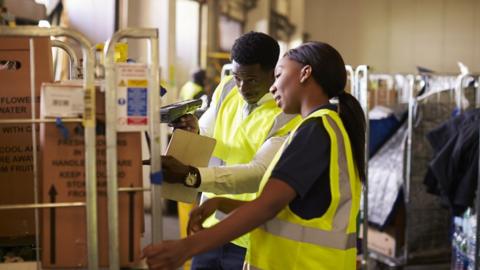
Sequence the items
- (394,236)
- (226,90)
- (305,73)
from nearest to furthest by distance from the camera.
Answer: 1. (305,73)
2. (226,90)
3. (394,236)

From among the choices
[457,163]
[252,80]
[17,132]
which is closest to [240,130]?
[252,80]

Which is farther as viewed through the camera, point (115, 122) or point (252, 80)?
point (252, 80)

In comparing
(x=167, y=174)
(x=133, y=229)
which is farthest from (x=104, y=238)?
(x=167, y=174)

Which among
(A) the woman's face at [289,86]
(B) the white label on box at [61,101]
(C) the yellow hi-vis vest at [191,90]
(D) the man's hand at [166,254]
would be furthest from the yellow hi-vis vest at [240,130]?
(C) the yellow hi-vis vest at [191,90]

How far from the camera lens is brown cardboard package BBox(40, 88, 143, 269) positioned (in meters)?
1.49

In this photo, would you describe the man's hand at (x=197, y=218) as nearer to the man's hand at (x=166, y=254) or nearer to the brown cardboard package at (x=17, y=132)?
the man's hand at (x=166, y=254)

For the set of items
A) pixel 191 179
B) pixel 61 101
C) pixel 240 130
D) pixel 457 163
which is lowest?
pixel 457 163

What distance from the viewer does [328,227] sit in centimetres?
162

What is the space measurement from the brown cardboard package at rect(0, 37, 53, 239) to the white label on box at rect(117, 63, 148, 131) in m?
0.35

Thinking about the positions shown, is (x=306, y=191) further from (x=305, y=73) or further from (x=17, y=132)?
(x=17, y=132)

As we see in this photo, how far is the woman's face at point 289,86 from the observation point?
170 cm

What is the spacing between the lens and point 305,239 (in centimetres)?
162

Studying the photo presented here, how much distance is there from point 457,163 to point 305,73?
2235 mm

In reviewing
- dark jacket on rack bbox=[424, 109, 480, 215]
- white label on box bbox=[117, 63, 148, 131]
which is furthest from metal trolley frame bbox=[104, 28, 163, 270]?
dark jacket on rack bbox=[424, 109, 480, 215]
